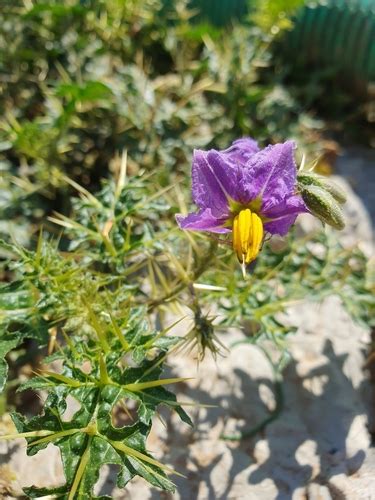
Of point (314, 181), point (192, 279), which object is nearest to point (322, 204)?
point (314, 181)

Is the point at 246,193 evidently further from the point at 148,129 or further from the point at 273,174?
the point at 148,129

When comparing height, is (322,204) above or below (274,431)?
above

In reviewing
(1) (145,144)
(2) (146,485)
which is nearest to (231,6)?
(1) (145,144)

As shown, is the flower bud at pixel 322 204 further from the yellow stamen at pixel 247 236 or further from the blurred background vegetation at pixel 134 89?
the blurred background vegetation at pixel 134 89

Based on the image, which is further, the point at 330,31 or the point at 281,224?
the point at 330,31

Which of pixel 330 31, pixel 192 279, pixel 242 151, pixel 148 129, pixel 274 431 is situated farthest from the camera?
pixel 330 31

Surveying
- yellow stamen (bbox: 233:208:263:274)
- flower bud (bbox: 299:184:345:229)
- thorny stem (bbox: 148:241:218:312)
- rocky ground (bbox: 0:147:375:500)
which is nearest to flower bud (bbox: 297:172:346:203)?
flower bud (bbox: 299:184:345:229)

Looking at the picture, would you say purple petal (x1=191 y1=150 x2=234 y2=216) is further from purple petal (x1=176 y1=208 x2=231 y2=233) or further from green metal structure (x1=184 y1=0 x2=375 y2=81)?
green metal structure (x1=184 y1=0 x2=375 y2=81)
